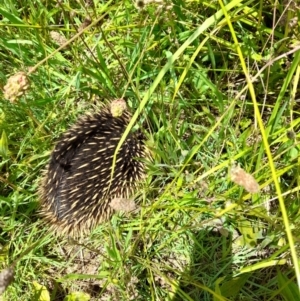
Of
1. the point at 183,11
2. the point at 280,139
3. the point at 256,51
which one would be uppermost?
the point at 183,11

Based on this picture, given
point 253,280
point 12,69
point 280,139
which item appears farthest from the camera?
point 12,69

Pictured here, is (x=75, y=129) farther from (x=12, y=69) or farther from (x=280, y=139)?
(x=280, y=139)

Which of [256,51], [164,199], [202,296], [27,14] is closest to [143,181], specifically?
[164,199]

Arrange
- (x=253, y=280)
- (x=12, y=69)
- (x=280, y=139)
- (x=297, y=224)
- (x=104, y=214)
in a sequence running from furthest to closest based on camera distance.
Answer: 1. (x=12, y=69)
2. (x=104, y=214)
3. (x=253, y=280)
4. (x=280, y=139)
5. (x=297, y=224)
